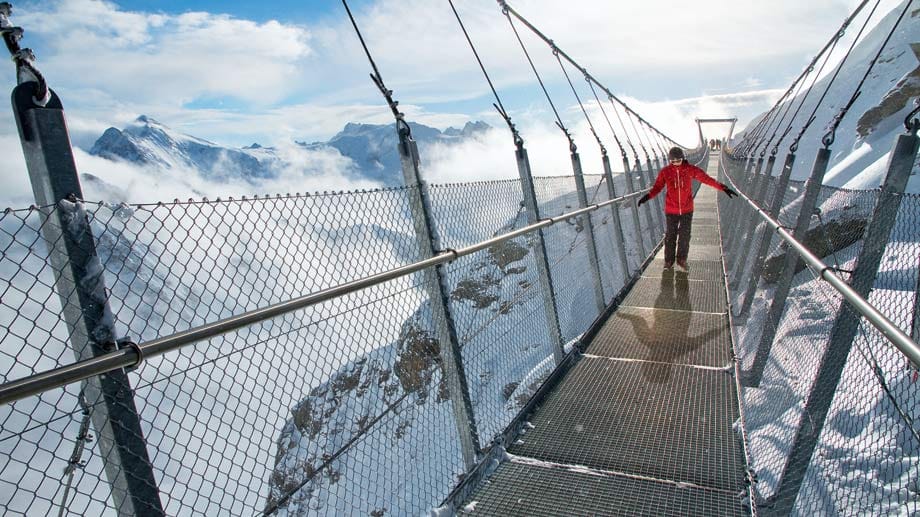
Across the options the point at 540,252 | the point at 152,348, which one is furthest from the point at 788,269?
the point at 152,348

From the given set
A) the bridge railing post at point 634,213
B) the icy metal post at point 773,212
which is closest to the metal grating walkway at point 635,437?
the icy metal post at point 773,212

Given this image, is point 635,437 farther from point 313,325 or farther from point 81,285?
point 81,285

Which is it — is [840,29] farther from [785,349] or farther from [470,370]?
[470,370]

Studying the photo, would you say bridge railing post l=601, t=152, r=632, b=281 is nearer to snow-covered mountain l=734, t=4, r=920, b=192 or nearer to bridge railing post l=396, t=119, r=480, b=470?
bridge railing post l=396, t=119, r=480, b=470

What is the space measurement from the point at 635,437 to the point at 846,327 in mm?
1256

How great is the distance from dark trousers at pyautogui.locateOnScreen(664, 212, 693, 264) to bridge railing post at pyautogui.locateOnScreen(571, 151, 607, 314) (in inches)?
74.5

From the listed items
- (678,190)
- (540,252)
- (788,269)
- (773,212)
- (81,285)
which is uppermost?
(81,285)

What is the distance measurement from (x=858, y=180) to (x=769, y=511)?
29469mm

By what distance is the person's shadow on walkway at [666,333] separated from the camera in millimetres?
4341

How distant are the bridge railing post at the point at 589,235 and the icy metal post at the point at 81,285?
423 cm

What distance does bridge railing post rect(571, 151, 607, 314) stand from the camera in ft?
16.9

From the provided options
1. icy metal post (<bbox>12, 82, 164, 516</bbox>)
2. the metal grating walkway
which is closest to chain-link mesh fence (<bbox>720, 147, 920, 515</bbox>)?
the metal grating walkway

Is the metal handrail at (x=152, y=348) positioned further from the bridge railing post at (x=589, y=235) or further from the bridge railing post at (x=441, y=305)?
the bridge railing post at (x=589, y=235)

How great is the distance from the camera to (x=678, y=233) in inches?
290
